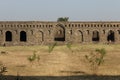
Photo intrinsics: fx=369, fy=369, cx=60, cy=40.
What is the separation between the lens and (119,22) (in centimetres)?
5066

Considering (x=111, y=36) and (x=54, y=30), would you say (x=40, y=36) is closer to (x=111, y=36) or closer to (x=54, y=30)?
(x=54, y=30)

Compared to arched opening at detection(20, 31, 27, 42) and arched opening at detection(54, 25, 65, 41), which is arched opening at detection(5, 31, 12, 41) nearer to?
arched opening at detection(20, 31, 27, 42)

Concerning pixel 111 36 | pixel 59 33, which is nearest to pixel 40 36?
pixel 59 33

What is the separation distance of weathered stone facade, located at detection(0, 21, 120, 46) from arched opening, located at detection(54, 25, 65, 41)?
0.36 meters

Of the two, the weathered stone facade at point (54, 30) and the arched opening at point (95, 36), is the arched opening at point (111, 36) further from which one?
the arched opening at point (95, 36)

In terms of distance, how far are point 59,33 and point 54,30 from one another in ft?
6.30

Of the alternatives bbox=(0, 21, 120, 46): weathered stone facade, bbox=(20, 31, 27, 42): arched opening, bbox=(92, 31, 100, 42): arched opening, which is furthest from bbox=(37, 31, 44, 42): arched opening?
bbox=(92, 31, 100, 42): arched opening

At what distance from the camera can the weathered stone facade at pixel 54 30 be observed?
50.7 meters

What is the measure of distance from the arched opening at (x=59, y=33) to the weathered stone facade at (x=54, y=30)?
362 mm

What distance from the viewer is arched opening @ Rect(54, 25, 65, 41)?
51.5 m

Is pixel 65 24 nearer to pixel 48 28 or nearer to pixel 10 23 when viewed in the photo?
pixel 48 28

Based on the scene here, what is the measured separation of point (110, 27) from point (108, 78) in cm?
3407

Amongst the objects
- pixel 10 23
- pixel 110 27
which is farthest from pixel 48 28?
pixel 110 27

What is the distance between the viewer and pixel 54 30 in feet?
168
